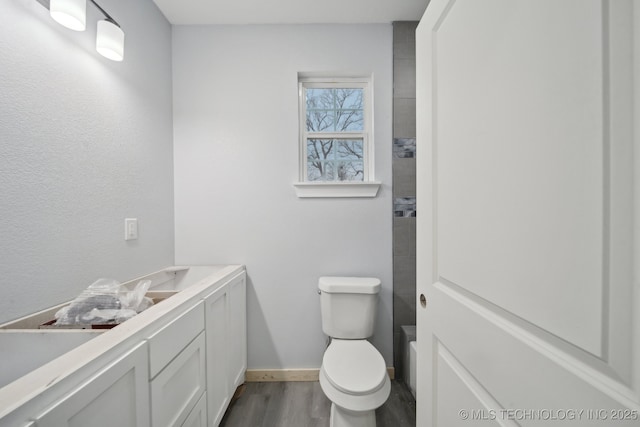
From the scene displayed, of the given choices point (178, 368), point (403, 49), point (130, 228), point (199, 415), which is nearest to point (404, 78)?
point (403, 49)

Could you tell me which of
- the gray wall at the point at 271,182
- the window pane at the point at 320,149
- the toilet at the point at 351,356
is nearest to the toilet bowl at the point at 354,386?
the toilet at the point at 351,356

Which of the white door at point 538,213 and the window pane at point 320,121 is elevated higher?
the window pane at point 320,121

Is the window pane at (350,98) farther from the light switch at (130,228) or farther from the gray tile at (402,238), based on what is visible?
the light switch at (130,228)

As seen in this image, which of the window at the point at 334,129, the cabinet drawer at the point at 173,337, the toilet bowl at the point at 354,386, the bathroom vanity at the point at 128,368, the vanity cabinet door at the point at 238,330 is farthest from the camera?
the window at the point at 334,129

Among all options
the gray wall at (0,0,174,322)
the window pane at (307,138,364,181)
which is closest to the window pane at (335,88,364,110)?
the window pane at (307,138,364,181)

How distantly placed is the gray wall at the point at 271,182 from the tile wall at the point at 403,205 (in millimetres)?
52

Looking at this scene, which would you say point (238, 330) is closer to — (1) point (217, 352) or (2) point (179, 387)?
(1) point (217, 352)

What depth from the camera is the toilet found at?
1134 mm

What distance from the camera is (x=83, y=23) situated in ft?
3.06

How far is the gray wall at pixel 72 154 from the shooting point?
855mm

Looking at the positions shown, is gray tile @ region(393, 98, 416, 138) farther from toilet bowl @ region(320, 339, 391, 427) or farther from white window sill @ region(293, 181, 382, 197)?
toilet bowl @ region(320, 339, 391, 427)

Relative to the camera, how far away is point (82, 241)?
1085 mm

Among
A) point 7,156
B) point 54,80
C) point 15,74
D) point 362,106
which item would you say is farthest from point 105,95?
point 362,106

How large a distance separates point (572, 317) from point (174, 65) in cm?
231
